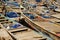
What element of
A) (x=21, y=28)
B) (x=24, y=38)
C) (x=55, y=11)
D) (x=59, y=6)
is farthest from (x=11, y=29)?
(x=59, y=6)

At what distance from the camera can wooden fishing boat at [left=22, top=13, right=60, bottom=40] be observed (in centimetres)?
782

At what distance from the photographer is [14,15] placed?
1058 centimetres

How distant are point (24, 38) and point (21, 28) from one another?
4.01 ft

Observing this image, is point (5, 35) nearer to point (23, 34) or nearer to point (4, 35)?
point (4, 35)

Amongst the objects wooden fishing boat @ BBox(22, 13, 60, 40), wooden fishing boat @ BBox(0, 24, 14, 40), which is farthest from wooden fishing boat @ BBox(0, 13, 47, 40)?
wooden fishing boat @ BBox(22, 13, 60, 40)

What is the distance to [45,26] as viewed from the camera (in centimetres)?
910

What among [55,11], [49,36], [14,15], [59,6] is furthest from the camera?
[59,6]

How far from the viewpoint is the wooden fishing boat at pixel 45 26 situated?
25.7 ft

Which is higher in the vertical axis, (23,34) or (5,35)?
(5,35)

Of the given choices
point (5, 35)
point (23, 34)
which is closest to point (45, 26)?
point (23, 34)

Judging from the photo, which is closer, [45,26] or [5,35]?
[5,35]

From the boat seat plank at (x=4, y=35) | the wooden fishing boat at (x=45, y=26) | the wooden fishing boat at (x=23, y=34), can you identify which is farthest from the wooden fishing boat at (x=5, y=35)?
the wooden fishing boat at (x=45, y=26)

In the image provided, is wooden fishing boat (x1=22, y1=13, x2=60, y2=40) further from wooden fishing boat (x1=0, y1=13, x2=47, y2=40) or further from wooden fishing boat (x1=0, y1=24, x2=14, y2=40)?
wooden fishing boat (x1=0, y1=24, x2=14, y2=40)

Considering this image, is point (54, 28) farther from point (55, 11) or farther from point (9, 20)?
point (55, 11)
